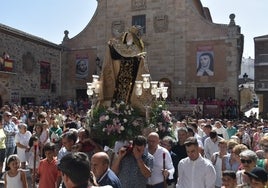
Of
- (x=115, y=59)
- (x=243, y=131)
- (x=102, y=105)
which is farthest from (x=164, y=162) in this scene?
(x=243, y=131)

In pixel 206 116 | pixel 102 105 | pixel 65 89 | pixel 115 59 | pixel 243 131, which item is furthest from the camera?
pixel 65 89

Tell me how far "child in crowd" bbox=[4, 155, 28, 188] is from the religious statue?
323 cm

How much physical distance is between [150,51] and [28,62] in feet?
33.2

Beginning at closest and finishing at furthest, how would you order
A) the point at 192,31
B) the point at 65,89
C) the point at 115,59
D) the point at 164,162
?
1. the point at 164,162
2. the point at 115,59
3. the point at 192,31
4. the point at 65,89

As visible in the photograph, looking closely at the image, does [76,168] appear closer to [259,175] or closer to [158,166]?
[259,175]

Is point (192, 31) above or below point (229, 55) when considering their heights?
above

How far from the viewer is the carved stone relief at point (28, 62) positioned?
26484mm

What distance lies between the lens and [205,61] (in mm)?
27781

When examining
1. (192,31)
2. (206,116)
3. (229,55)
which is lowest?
(206,116)

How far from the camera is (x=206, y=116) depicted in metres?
24.2

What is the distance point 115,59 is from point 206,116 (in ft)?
54.0

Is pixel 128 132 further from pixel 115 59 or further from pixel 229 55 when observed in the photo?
pixel 229 55

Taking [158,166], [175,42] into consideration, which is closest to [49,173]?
[158,166]

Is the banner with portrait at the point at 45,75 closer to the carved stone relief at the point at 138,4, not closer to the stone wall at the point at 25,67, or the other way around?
the stone wall at the point at 25,67
